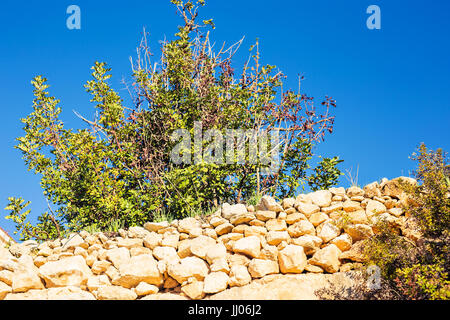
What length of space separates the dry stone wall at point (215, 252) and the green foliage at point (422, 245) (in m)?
0.28

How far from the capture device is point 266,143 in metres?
8.18

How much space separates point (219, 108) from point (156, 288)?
3756 millimetres

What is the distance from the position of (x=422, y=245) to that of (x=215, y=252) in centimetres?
299

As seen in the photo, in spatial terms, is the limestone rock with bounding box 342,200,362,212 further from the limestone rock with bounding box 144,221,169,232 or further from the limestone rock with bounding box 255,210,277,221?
the limestone rock with bounding box 144,221,169,232

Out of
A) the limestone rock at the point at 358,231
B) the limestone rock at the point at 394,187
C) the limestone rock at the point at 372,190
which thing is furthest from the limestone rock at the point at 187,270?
the limestone rock at the point at 394,187

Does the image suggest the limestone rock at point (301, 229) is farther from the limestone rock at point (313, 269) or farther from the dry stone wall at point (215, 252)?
the limestone rock at point (313, 269)

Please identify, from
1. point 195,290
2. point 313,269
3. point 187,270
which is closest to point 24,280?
point 187,270

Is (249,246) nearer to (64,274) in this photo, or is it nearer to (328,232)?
(328,232)

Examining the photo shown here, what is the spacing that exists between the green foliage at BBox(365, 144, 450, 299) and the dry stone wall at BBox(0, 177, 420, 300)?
28 centimetres

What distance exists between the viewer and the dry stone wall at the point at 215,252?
5.98 m

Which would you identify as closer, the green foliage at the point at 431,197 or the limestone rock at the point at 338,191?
the green foliage at the point at 431,197

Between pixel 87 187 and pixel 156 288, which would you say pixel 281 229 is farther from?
pixel 87 187

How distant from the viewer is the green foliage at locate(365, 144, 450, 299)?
5.16 meters
